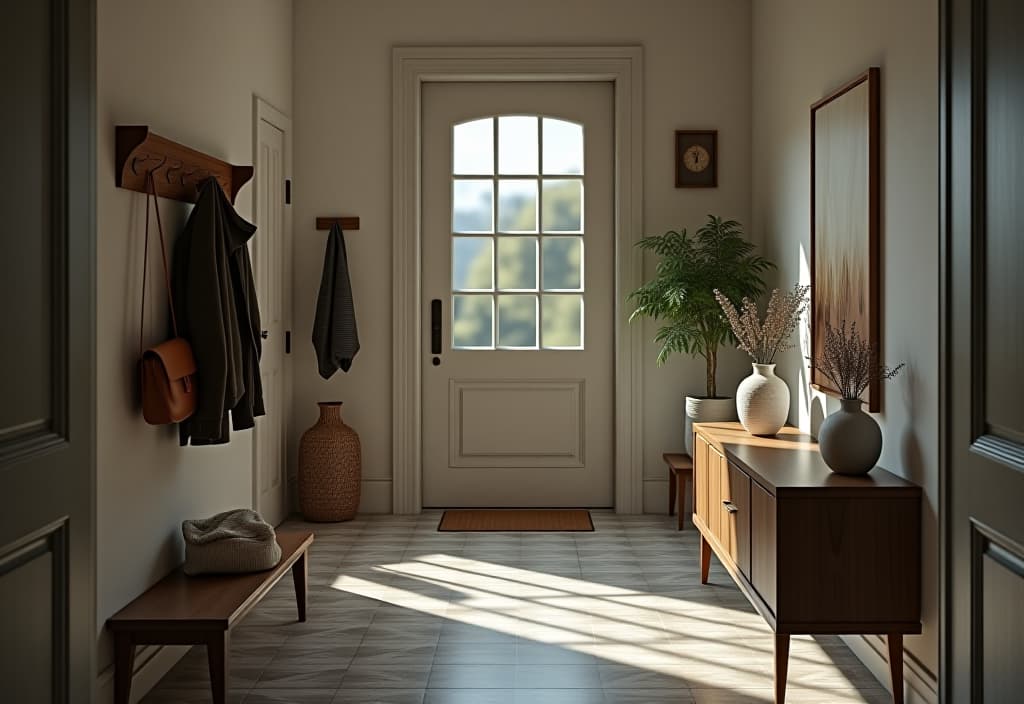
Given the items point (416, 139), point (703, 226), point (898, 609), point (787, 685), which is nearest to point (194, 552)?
point (787, 685)

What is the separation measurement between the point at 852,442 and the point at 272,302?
3167mm

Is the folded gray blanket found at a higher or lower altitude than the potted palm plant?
lower

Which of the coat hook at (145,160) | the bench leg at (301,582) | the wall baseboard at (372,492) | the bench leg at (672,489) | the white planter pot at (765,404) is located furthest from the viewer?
the wall baseboard at (372,492)

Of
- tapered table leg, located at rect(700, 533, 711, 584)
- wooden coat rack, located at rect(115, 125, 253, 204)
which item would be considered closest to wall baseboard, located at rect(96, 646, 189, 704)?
wooden coat rack, located at rect(115, 125, 253, 204)

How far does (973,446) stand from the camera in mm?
1701

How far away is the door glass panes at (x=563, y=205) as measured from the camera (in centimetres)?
585

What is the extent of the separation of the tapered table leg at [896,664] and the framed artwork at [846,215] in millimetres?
744

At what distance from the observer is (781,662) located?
304cm

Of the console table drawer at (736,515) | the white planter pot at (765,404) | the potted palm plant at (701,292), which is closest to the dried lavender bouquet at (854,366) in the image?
the console table drawer at (736,515)

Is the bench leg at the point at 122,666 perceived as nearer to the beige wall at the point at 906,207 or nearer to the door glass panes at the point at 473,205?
the beige wall at the point at 906,207

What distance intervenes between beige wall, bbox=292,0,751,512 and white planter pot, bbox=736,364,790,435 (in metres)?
1.62

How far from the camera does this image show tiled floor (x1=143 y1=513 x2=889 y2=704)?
10.5ft

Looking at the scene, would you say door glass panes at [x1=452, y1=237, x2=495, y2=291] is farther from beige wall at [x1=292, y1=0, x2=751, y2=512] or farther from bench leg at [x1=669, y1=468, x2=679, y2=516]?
bench leg at [x1=669, y1=468, x2=679, y2=516]

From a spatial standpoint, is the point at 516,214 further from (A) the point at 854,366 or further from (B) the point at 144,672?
(B) the point at 144,672
